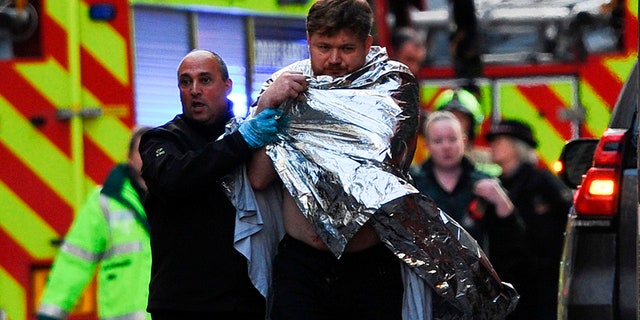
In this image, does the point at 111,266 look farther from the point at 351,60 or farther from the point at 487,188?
the point at 351,60

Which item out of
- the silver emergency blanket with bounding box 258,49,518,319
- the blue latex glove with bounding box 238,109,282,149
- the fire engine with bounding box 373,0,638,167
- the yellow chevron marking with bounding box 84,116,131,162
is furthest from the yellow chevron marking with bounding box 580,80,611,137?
the blue latex glove with bounding box 238,109,282,149

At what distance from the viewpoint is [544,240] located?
A: 8.70 metres

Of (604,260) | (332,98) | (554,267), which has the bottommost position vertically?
(554,267)

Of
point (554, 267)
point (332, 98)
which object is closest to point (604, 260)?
point (332, 98)

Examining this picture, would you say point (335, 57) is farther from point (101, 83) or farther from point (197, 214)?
point (101, 83)

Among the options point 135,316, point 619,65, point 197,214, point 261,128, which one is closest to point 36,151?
point 135,316

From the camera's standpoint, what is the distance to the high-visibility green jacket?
297 inches

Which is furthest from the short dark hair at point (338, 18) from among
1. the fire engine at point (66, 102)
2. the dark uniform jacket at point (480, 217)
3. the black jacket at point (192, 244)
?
the fire engine at point (66, 102)

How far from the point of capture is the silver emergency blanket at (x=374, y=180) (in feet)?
17.4

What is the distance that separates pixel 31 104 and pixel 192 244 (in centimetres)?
285

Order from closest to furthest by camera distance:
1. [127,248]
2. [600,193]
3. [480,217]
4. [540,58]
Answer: [600,193]
[127,248]
[480,217]
[540,58]

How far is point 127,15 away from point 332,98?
315cm

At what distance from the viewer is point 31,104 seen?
8203 mm

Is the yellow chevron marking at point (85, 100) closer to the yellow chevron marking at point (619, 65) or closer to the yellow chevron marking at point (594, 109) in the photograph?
the yellow chevron marking at point (594, 109)
